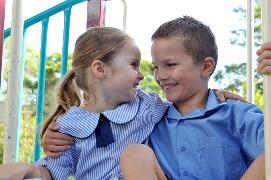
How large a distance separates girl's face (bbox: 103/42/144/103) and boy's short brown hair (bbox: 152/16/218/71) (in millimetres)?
99

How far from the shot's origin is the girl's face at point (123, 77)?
1461 mm

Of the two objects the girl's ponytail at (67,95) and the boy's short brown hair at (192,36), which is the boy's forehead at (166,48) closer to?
the boy's short brown hair at (192,36)

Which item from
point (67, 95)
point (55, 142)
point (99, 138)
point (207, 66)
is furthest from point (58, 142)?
point (207, 66)

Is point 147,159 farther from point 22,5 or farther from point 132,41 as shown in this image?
point 22,5

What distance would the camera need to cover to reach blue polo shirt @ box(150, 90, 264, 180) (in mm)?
1260

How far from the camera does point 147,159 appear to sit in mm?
1136

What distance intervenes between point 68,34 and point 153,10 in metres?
8.04

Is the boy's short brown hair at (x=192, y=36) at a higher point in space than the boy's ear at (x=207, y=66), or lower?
higher

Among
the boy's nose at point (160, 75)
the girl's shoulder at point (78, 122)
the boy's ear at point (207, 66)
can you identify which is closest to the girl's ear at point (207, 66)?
the boy's ear at point (207, 66)

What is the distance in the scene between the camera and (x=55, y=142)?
1.40 meters

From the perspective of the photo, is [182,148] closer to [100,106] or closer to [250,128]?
[250,128]

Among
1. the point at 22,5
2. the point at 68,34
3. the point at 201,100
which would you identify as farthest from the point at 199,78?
the point at 68,34

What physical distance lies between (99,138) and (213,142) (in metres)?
0.31

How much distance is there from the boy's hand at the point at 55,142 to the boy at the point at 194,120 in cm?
24
